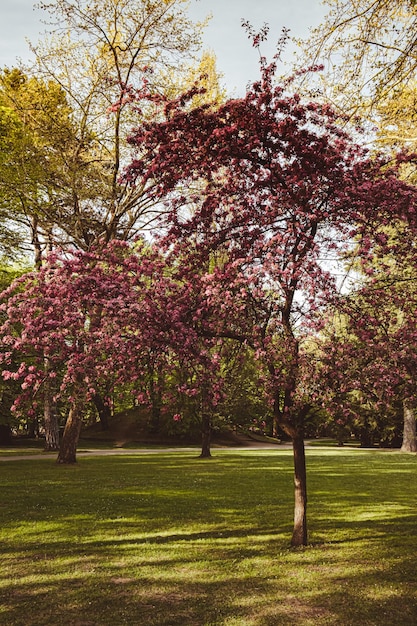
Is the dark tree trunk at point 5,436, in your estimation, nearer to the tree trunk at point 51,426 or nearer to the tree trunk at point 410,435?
the tree trunk at point 51,426

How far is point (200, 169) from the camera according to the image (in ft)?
24.8

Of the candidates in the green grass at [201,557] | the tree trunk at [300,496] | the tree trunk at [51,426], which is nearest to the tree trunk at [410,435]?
the green grass at [201,557]

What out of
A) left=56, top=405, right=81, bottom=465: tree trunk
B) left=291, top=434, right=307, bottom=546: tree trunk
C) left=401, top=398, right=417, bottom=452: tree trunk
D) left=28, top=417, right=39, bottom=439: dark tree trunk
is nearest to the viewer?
left=291, top=434, right=307, bottom=546: tree trunk

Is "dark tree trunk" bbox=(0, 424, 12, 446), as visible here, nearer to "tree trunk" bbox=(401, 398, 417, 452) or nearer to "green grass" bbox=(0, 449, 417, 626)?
"green grass" bbox=(0, 449, 417, 626)

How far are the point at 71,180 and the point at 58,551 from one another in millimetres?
14192

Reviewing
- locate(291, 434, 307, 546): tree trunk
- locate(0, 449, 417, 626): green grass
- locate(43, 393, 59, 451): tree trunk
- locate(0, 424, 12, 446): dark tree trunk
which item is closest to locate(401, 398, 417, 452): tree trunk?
locate(0, 449, 417, 626): green grass

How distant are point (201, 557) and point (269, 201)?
16.7 ft

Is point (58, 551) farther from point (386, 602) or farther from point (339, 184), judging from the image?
point (339, 184)

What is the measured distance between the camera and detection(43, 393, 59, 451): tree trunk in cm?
2519

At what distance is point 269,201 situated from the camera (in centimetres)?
741

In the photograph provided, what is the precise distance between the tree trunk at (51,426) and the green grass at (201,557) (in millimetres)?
10907

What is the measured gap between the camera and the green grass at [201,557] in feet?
18.7

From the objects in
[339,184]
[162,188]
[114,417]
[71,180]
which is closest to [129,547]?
[162,188]

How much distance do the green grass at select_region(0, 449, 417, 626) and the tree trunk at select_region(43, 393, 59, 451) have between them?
10907 millimetres
